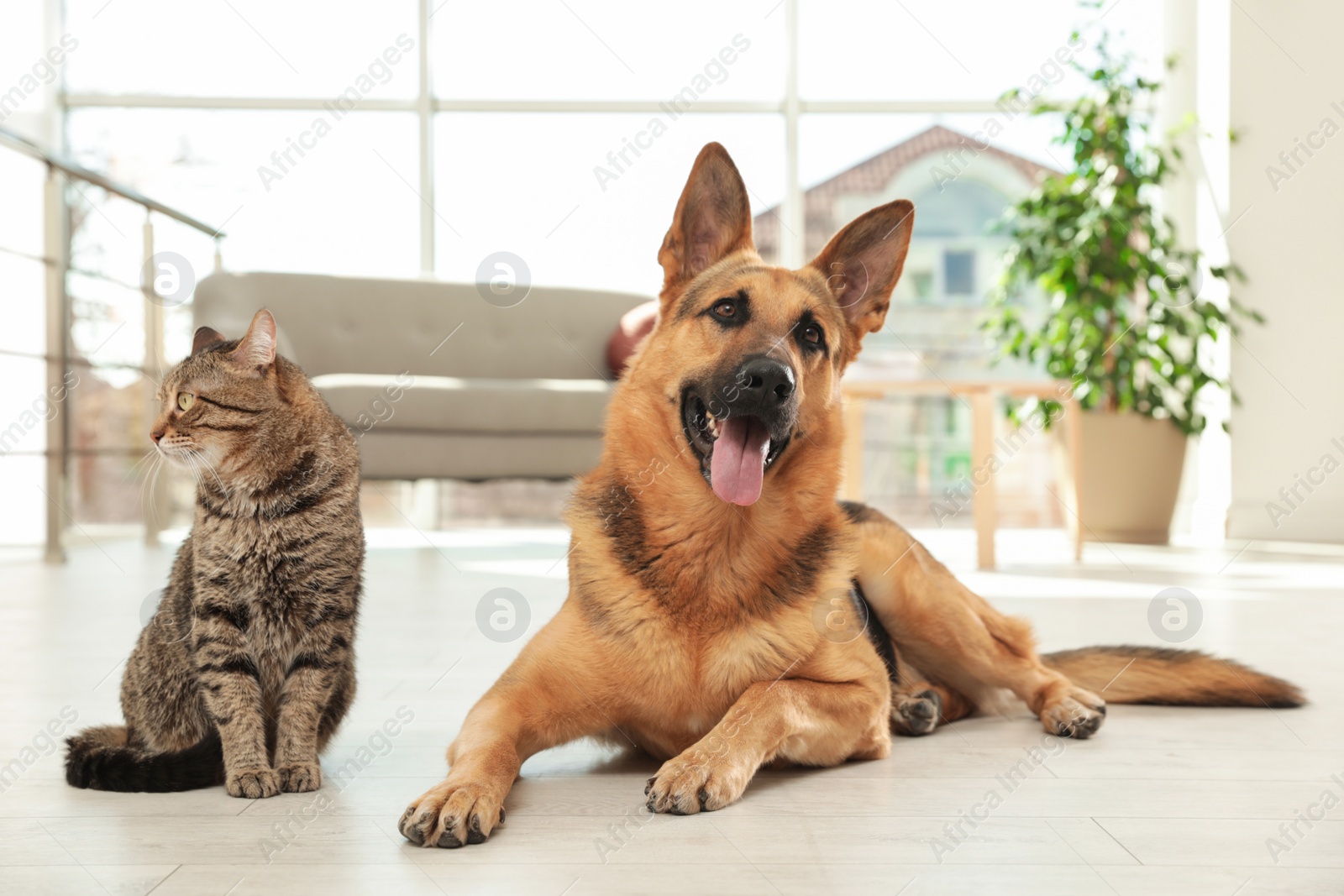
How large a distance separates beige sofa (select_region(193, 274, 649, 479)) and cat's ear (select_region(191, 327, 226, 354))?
3142mm

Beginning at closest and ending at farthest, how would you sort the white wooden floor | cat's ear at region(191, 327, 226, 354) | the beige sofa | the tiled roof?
the white wooden floor < cat's ear at region(191, 327, 226, 354) < the beige sofa < the tiled roof

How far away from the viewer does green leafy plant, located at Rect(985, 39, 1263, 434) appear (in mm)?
6383

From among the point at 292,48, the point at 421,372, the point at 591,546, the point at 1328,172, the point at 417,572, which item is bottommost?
the point at 417,572

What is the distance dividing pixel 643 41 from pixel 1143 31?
3660 mm

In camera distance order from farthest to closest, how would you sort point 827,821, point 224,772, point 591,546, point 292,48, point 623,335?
point 292,48 < point 623,335 < point 591,546 < point 224,772 < point 827,821

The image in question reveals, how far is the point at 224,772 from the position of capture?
1732 mm

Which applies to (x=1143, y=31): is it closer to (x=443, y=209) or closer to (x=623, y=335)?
(x=623, y=335)

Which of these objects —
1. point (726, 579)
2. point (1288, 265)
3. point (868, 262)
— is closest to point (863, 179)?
point (1288, 265)

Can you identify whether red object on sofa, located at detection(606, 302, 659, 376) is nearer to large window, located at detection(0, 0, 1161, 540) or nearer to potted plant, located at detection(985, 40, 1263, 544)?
large window, located at detection(0, 0, 1161, 540)

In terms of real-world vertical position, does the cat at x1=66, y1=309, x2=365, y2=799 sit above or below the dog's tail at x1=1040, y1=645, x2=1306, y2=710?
above

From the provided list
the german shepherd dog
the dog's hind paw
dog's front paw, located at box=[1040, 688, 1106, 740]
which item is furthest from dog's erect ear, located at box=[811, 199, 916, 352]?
dog's front paw, located at box=[1040, 688, 1106, 740]

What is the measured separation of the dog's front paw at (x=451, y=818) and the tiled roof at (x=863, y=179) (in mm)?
6645

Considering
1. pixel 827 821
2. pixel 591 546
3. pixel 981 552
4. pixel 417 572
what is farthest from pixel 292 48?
pixel 827 821

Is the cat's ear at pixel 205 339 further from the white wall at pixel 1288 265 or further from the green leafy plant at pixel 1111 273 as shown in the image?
the white wall at pixel 1288 265
